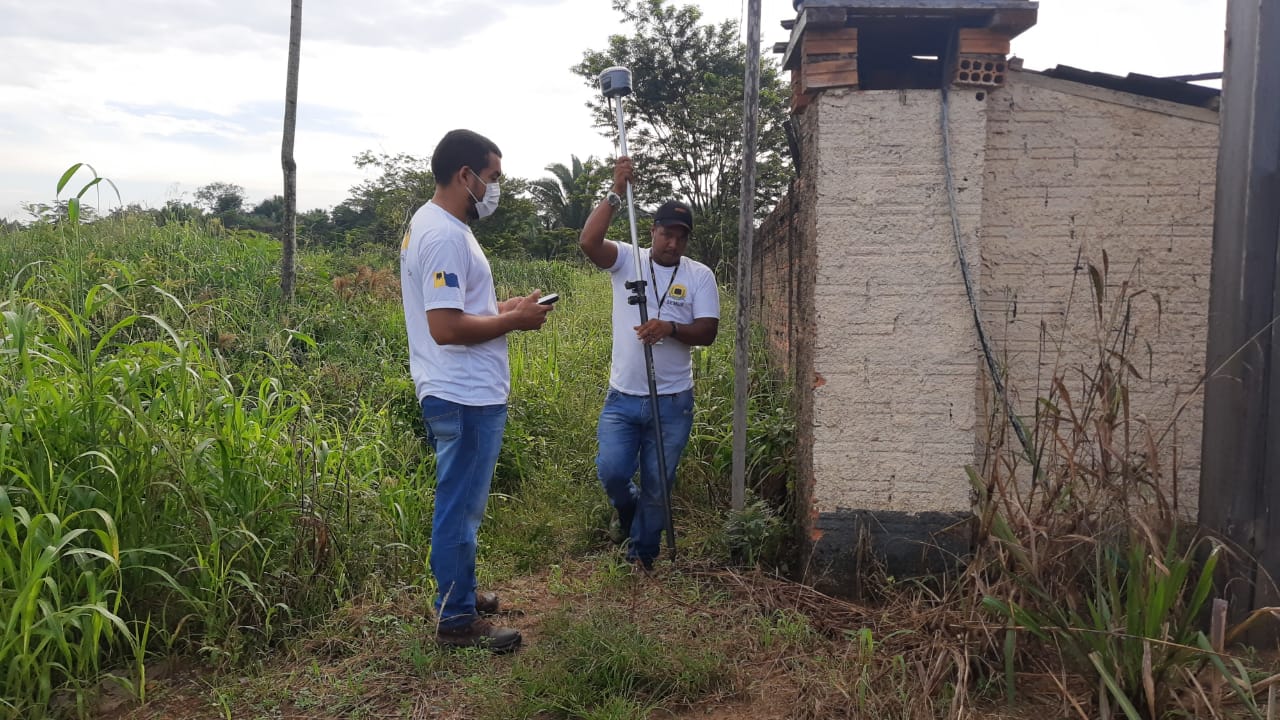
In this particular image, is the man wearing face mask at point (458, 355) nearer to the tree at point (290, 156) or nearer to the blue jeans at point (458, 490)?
the blue jeans at point (458, 490)

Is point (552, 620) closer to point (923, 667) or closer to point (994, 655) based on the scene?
point (923, 667)

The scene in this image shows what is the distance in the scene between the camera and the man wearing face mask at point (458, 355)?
119 inches

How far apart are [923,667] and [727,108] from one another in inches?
642

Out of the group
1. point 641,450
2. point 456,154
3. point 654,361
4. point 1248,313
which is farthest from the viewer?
point 641,450

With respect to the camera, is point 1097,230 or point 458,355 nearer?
point 458,355

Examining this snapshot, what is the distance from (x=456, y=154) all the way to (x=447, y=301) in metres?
0.62

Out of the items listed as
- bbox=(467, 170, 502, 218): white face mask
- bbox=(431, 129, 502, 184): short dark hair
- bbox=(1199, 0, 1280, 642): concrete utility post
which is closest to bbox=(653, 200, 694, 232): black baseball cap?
bbox=(467, 170, 502, 218): white face mask

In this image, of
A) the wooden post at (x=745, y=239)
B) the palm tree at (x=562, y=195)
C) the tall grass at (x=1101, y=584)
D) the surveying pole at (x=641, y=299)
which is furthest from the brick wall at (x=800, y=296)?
the palm tree at (x=562, y=195)

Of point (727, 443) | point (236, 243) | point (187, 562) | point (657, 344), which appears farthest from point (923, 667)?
point (236, 243)

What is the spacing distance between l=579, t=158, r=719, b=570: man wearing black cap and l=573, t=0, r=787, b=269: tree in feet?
43.6

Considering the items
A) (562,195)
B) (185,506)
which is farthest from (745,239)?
(562,195)

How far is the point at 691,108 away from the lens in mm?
18422

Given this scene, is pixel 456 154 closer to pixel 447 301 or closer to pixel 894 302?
pixel 447 301

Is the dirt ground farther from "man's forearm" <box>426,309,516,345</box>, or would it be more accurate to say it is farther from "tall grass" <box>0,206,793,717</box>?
"man's forearm" <box>426,309,516,345</box>
